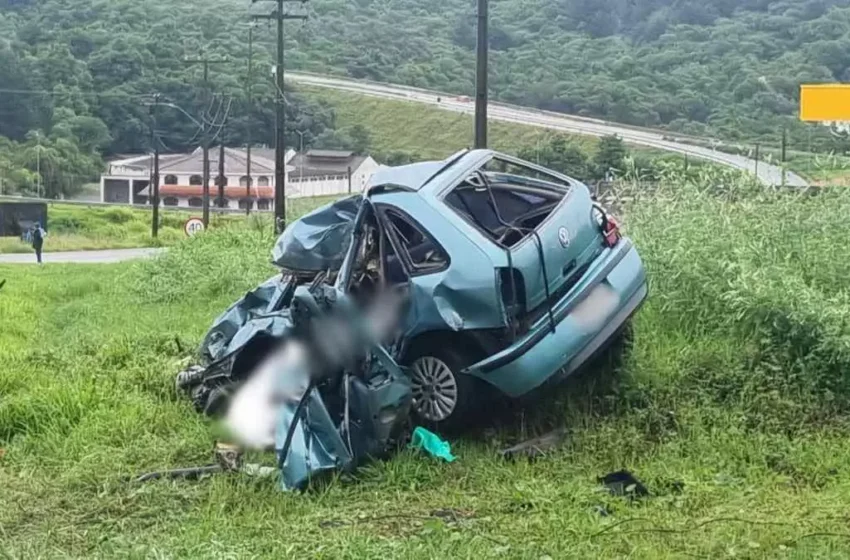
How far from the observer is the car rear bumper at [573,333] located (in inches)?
244

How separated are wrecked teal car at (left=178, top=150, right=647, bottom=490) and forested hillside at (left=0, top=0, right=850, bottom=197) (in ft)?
21.4

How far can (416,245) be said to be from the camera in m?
6.93

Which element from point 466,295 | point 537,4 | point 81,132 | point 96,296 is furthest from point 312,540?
point 81,132

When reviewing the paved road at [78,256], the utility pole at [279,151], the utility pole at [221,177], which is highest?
the utility pole at [279,151]

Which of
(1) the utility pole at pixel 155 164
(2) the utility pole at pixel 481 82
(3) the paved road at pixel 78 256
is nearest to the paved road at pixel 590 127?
(2) the utility pole at pixel 481 82

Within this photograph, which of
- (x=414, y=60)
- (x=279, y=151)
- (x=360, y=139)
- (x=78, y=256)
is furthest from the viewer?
(x=78, y=256)

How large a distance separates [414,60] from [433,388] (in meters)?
23.9

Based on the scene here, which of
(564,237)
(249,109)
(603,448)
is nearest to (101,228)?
(249,109)

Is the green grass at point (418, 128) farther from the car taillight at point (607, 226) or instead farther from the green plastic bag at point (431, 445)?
the green plastic bag at point (431, 445)

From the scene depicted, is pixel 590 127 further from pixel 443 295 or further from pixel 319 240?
pixel 443 295

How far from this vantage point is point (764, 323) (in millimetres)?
7199

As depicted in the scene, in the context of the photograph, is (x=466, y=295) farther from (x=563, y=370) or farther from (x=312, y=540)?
(x=312, y=540)

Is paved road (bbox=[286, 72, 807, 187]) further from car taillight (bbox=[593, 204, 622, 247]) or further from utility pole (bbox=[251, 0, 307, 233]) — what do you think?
utility pole (bbox=[251, 0, 307, 233])

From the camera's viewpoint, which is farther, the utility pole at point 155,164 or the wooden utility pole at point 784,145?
the utility pole at point 155,164
